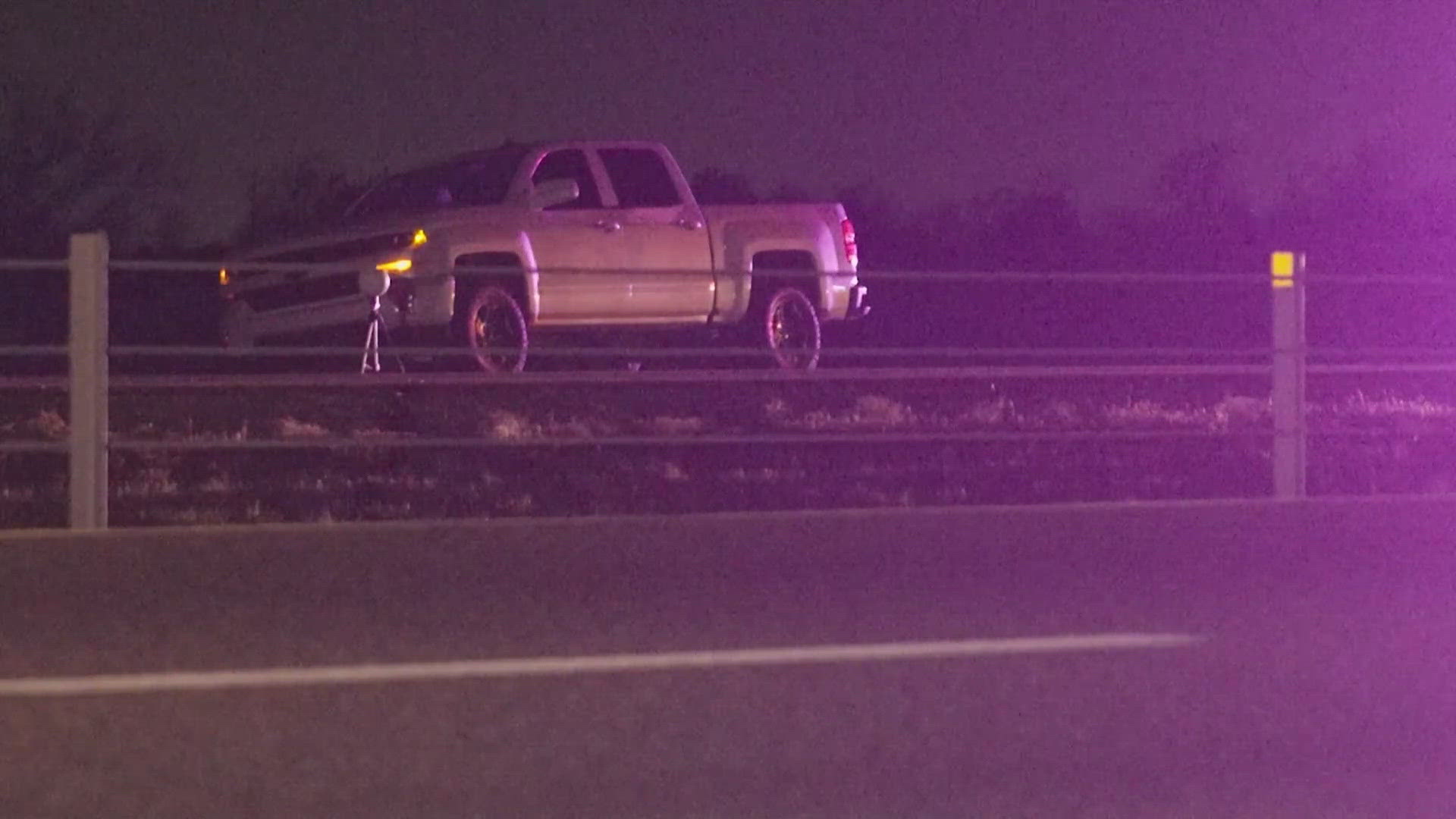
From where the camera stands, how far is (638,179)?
16.2 meters

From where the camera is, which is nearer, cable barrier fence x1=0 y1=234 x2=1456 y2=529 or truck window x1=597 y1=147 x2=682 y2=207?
cable barrier fence x1=0 y1=234 x2=1456 y2=529

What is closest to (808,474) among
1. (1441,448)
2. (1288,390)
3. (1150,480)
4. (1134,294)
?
(1150,480)

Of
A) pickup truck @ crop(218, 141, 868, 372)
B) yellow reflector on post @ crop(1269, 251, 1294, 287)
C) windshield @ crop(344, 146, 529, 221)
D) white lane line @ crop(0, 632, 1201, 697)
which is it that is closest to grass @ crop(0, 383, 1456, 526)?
pickup truck @ crop(218, 141, 868, 372)

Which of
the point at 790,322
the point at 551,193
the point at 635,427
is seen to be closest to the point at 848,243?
the point at 790,322

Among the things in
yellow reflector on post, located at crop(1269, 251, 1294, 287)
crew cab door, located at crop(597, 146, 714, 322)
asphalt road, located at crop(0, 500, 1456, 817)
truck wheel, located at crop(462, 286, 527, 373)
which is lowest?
asphalt road, located at crop(0, 500, 1456, 817)

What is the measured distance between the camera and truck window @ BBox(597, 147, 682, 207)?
16094 millimetres

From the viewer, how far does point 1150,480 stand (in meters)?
14.4

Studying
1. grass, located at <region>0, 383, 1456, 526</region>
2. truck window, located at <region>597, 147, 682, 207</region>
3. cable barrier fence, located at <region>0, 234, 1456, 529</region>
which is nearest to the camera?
cable barrier fence, located at <region>0, 234, 1456, 529</region>

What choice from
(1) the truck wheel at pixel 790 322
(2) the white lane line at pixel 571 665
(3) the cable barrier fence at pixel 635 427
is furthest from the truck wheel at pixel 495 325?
(2) the white lane line at pixel 571 665

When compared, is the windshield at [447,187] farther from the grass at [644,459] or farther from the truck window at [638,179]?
the grass at [644,459]

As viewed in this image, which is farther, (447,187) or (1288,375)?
(447,187)

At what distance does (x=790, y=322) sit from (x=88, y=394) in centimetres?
762

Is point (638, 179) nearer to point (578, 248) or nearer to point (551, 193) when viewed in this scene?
point (578, 248)

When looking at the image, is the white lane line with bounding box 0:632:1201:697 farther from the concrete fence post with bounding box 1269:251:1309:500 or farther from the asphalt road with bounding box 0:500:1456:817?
the concrete fence post with bounding box 1269:251:1309:500
